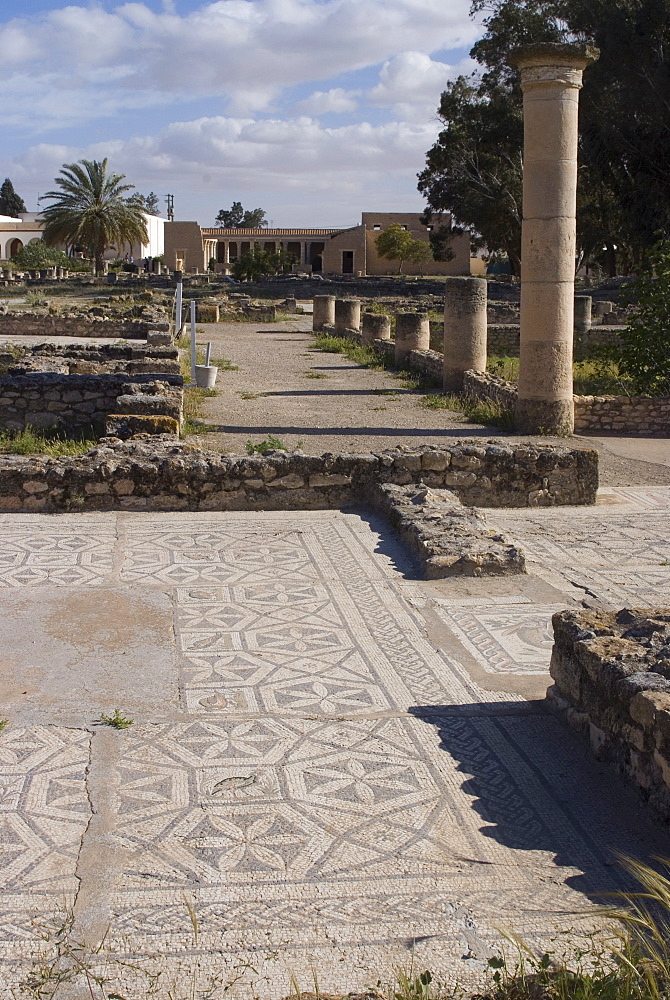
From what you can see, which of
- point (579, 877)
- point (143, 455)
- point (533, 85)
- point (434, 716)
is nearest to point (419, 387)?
point (533, 85)

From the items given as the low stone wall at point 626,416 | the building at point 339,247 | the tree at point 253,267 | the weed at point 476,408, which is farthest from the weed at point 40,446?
the building at point 339,247

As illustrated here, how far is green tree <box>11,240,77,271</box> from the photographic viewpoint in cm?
5612

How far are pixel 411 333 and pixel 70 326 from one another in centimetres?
1088

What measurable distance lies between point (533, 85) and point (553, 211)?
1411mm

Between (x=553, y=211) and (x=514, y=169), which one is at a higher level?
(x=514, y=169)

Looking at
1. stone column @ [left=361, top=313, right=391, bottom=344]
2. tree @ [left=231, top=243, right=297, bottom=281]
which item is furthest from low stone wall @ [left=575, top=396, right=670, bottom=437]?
tree @ [left=231, top=243, right=297, bottom=281]

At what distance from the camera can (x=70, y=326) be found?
26.1 meters

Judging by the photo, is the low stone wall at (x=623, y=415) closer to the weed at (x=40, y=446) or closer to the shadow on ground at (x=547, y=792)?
the weed at (x=40, y=446)

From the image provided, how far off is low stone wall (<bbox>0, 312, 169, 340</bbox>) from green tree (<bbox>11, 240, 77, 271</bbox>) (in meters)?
30.1

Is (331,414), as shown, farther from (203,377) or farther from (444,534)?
(444,534)

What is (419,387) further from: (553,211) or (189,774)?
(189,774)

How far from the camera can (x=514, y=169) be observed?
4156 cm

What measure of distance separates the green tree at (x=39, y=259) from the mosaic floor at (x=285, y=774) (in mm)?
53483

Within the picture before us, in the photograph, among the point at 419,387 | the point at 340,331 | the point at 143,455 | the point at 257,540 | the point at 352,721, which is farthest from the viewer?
the point at 340,331
